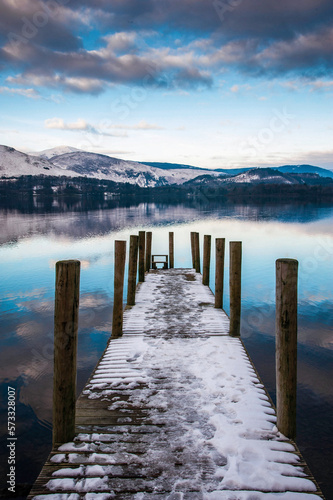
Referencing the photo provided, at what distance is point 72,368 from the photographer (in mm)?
4227

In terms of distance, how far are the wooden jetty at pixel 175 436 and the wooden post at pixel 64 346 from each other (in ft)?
0.87

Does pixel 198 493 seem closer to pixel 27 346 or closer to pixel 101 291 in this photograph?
pixel 27 346

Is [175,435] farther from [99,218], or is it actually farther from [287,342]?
[99,218]

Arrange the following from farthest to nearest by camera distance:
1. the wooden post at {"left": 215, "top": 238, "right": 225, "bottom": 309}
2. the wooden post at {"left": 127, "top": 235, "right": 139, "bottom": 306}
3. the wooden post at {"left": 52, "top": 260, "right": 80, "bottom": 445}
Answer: the wooden post at {"left": 127, "top": 235, "right": 139, "bottom": 306}, the wooden post at {"left": 215, "top": 238, "right": 225, "bottom": 309}, the wooden post at {"left": 52, "top": 260, "right": 80, "bottom": 445}

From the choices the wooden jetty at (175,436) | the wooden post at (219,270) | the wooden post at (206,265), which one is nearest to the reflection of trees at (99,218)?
the wooden post at (206,265)

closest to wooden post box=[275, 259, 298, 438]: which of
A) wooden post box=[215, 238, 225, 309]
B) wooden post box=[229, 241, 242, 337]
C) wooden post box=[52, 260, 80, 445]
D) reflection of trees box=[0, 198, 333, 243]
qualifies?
wooden post box=[52, 260, 80, 445]

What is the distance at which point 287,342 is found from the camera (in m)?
4.40

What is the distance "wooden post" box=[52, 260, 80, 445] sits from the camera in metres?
4.12

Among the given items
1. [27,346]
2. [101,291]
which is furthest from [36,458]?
[101,291]

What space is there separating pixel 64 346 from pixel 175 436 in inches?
76.9

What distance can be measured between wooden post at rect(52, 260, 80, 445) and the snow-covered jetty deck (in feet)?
0.93

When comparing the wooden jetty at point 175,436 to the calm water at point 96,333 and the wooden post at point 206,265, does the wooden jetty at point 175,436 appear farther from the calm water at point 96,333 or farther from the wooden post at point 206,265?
the wooden post at point 206,265

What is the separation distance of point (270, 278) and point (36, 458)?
1793 cm

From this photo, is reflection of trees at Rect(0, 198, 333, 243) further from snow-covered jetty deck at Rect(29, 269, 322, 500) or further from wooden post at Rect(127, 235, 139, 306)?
snow-covered jetty deck at Rect(29, 269, 322, 500)
